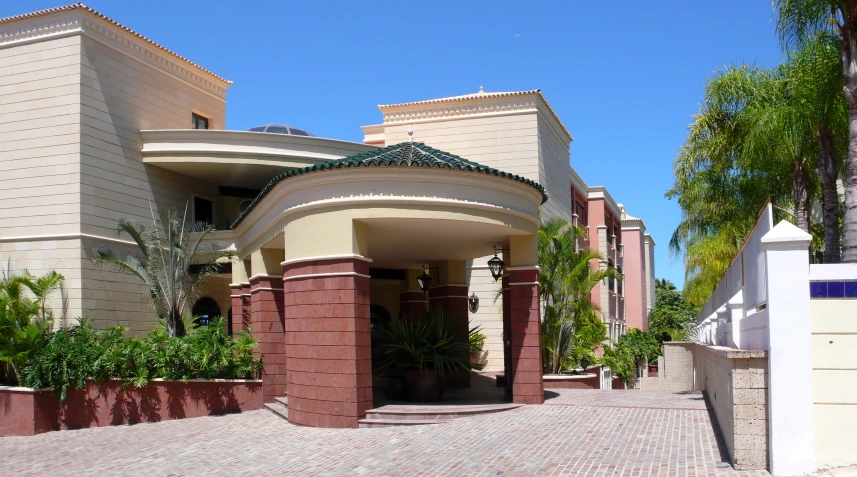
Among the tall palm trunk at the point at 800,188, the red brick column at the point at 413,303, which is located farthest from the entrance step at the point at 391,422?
the red brick column at the point at 413,303

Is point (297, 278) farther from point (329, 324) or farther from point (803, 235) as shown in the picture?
point (803, 235)

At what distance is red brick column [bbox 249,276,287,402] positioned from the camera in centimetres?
1661

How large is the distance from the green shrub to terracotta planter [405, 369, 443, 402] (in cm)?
434

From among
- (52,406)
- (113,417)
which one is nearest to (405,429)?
(113,417)

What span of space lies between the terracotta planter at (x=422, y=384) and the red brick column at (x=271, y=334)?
362 centimetres

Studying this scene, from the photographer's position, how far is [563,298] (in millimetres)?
20234

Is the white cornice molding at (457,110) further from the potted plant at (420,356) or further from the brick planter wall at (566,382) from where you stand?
the potted plant at (420,356)

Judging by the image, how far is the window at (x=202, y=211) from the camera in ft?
80.6

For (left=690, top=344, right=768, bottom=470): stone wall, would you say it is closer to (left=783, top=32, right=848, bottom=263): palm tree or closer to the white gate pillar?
the white gate pillar

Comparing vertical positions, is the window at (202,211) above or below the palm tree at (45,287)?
above

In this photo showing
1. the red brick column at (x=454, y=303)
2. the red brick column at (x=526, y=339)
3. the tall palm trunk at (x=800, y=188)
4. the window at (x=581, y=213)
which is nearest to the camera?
the red brick column at (x=526, y=339)

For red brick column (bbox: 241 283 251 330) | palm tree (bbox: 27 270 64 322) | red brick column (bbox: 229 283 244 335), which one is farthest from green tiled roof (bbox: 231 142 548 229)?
palm tree (bbox: 27 270 64 322)

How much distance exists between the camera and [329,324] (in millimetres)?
12586

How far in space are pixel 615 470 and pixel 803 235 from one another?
3.28 m
